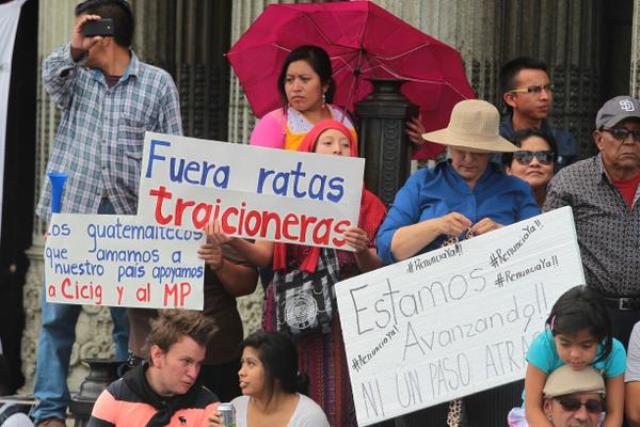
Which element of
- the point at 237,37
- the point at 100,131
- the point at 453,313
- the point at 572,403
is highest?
the point at 237,37

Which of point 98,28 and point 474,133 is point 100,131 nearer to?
point 98,28

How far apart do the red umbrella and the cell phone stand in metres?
0.93

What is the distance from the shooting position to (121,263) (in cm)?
1068

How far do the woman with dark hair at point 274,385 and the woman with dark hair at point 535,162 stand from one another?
69.4 inches

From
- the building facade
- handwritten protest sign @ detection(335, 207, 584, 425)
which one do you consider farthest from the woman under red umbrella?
the building facade

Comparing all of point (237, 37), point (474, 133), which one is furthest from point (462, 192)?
point (237, 37)

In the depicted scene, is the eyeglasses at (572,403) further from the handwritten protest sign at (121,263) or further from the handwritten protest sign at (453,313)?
the handwritten protest sign at (121,263)

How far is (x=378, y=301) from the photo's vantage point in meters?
9.60

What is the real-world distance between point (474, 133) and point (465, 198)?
1.08ft

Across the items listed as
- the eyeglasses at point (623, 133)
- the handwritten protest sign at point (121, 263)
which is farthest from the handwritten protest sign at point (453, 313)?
the handwritten protest sign at point (121, 263)

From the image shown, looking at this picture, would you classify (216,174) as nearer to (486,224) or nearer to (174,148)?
(174,148)

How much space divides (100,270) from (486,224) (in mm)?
2351

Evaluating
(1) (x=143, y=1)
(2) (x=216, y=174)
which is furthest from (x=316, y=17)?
(1) (x=143, y=1)

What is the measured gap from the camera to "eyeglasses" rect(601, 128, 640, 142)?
973 cm
